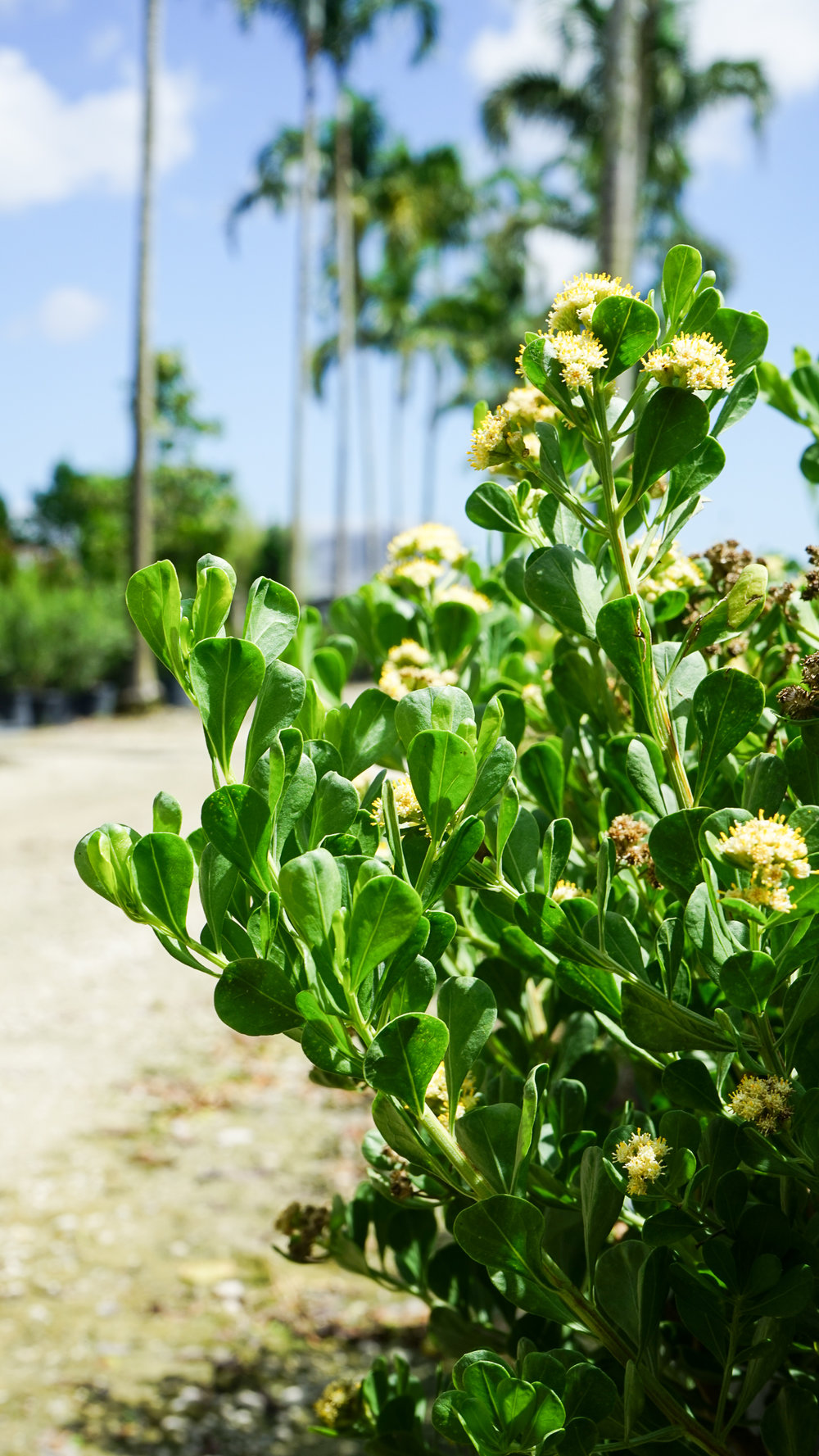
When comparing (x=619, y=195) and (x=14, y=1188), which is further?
(x=619, y=195)

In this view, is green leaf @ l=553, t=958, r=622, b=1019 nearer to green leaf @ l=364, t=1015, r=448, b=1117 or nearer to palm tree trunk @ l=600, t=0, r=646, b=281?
green leaf @ l=364, t=1015, r=448, b=1117

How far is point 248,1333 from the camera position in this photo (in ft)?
8.32

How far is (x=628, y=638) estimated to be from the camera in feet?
2.19

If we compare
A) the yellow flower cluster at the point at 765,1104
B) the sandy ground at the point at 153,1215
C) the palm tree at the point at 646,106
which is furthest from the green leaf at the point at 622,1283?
the palm tree at the point at 646,106

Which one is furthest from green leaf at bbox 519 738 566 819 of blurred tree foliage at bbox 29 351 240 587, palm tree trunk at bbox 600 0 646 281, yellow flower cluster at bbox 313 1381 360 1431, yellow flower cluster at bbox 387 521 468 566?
blurred tree foliage at bbox 29 351 240 587

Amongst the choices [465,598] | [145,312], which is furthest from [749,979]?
[145,312]

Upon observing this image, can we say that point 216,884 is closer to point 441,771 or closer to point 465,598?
point 441,771

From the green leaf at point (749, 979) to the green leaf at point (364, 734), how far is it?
29 cm

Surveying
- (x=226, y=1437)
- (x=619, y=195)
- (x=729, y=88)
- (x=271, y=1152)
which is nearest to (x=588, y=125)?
(x=729, y=88)

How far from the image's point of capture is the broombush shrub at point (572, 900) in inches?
24.3

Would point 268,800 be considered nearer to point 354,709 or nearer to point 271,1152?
point 354,709

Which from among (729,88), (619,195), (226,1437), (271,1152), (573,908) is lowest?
(271,1152)

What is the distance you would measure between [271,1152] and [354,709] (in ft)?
9.79

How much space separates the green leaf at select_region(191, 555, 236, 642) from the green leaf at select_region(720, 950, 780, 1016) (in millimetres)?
335
